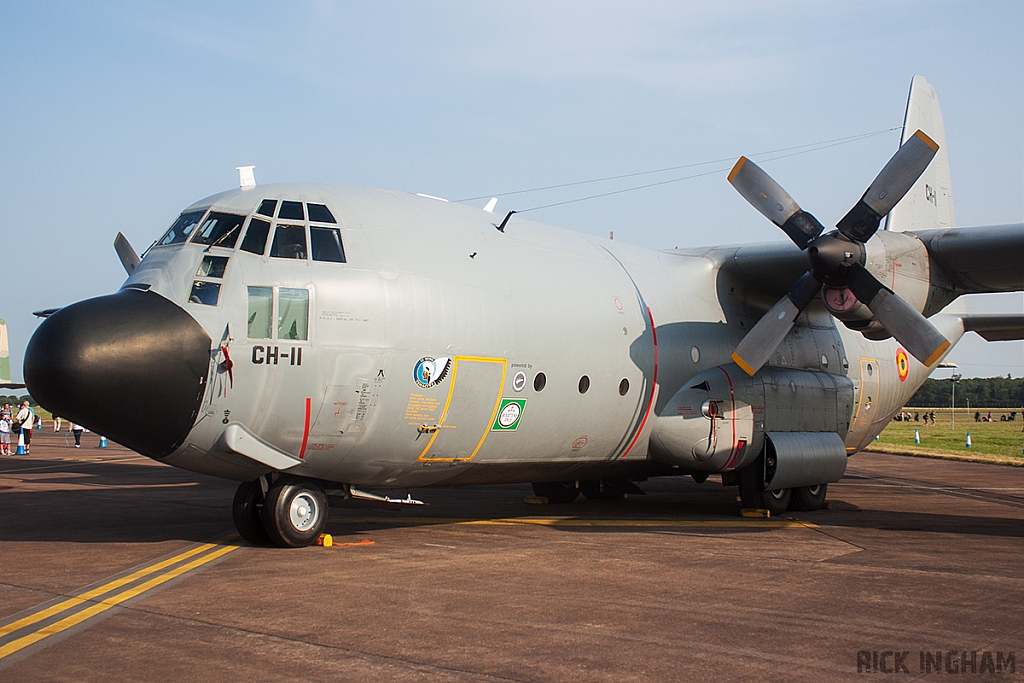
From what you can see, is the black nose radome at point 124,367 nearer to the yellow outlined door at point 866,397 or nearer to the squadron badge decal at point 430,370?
the squadron badge decal at point 430,370

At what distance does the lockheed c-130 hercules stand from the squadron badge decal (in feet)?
0.09

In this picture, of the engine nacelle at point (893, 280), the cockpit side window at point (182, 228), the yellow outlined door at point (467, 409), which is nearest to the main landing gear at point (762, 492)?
the engine nacelle at point (893, 280)

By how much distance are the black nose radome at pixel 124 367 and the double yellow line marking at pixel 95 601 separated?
4.13 feet

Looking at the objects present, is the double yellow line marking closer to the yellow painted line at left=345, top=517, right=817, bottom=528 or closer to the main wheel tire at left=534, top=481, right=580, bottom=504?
the yellow painted line at left=345, top=517, right=817, bottom=528

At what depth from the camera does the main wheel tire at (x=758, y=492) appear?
13.9 m

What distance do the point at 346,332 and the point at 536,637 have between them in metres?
4.28

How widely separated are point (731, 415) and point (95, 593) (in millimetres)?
8939

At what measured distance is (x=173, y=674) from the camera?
5379 millimetres

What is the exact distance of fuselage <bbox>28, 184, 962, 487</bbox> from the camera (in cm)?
911

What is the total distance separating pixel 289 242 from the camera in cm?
966

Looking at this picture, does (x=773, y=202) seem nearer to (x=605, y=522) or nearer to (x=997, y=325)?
(x=605, y=522)

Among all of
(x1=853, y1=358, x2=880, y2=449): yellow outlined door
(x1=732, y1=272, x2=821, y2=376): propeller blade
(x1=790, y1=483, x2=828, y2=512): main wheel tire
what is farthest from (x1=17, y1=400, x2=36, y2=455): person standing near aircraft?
(x1=853, y1=358, x2=880, y2=449): yellow outlined door

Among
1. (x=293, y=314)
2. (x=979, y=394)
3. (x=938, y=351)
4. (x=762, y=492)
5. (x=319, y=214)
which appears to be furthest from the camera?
(x=979, y=394)

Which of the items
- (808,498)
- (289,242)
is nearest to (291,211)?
(289,242)
